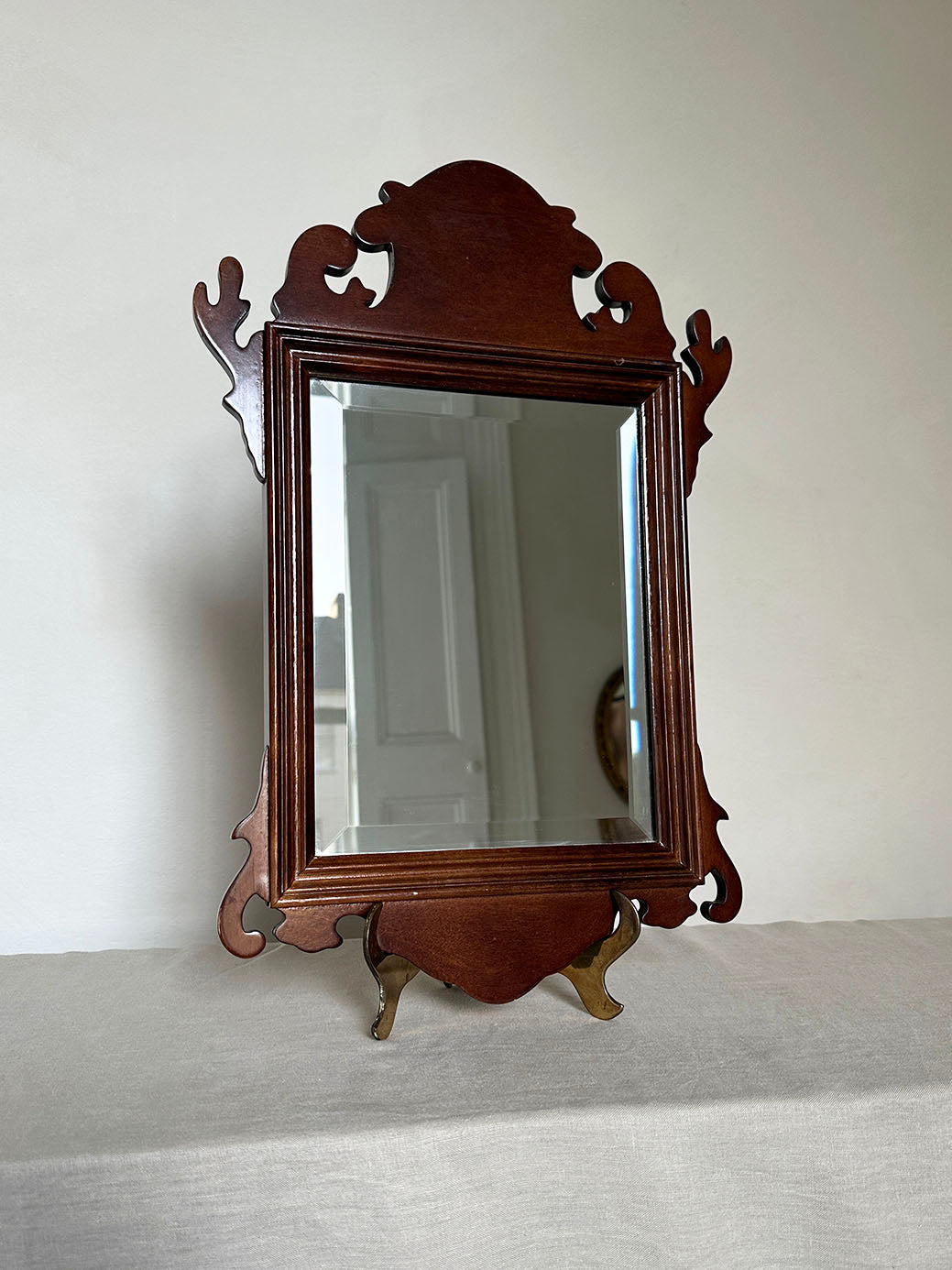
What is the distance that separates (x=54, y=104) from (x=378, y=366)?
28.4 inches

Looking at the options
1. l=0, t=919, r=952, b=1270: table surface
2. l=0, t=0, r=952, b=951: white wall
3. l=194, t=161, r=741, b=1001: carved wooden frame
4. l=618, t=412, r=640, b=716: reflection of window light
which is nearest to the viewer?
l=0, t=919, r=952, b=1270: table surface

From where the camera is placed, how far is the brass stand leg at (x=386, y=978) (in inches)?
A: 32.3

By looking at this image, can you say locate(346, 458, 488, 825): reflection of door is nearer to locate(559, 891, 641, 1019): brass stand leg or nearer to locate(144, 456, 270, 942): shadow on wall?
locate(559, 891, 641, 1019): brass stand leg

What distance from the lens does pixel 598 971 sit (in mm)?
879

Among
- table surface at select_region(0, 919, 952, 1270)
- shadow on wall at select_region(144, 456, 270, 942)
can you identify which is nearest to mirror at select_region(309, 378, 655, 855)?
table surface at select_region(0, 919, 952, 1270)

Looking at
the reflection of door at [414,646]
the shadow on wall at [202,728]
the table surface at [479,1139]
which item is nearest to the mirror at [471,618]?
the reflection of door at [414,646]

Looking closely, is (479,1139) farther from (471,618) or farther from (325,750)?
(471,618)

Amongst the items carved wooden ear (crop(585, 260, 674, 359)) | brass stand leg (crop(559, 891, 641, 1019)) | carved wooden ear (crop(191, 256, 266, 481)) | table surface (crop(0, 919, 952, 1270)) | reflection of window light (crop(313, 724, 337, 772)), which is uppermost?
carved wooden ear (crop(585, 260, 674, 359))

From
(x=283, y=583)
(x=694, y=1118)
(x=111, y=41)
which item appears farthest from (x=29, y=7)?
(x=694, y=1118)

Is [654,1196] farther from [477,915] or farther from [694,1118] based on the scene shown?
[477,915]

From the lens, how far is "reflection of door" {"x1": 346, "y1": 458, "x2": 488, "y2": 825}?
2.74ft

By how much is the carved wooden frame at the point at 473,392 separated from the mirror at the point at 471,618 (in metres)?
0.02

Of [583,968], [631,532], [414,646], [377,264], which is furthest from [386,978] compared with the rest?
[377,264]

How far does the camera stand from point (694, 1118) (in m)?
0.69
